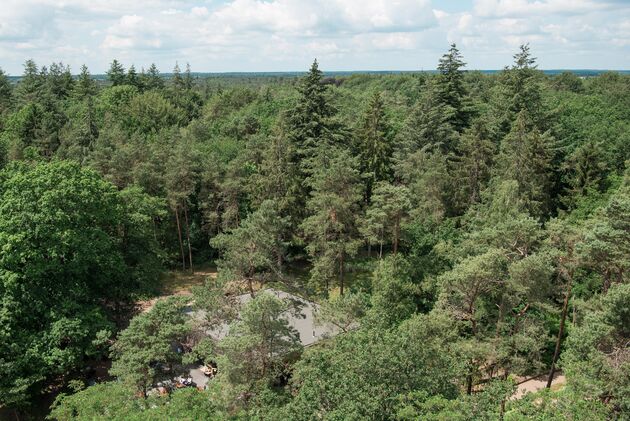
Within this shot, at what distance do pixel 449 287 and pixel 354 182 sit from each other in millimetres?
9786

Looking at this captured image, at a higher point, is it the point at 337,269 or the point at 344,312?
the point at 344,312

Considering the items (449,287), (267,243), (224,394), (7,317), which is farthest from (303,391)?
(7,317)

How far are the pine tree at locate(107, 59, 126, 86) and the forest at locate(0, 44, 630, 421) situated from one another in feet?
92.1

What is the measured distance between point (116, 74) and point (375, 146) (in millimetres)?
49254

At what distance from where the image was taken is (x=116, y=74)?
69.0 metres

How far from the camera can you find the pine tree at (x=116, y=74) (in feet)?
226

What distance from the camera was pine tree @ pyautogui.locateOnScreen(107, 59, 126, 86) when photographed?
68750mm

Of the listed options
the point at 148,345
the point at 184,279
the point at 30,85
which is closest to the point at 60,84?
the point at 30,85

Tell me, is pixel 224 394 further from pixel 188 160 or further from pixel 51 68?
pixel 51 68

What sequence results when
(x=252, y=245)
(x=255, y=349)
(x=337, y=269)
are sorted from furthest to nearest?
1. (x=337, y=269)
2. (x=252, y=245)
3. (x=255, y=349)

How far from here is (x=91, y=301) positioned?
880 inches

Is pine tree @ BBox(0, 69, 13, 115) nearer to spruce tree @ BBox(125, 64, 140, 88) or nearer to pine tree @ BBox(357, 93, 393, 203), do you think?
spruce tree @ BBox(125, 64, 140, 88)

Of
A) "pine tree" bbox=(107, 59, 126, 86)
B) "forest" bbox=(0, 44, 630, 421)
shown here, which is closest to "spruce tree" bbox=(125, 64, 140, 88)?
"pine tree" bbox=(107, 59, 126, 86)

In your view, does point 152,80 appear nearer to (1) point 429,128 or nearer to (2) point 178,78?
(2) point 178,78
